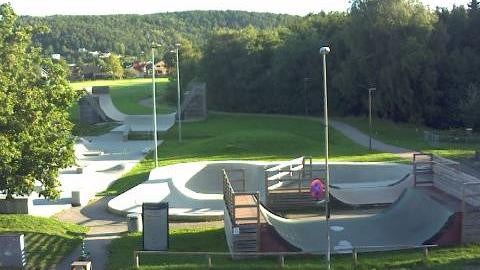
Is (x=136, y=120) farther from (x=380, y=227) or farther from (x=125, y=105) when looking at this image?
(x=380, y=227)

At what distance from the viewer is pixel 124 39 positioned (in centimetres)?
19400

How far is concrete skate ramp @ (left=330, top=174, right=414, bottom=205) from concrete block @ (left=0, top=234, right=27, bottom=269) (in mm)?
11502

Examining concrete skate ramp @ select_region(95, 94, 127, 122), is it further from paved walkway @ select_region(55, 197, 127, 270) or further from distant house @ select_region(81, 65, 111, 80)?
distant house @ select_region(81, 65, 111, 80)

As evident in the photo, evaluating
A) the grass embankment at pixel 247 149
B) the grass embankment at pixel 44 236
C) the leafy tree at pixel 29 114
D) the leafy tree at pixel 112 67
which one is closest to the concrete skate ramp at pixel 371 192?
the grass embankment at pixel 247 149

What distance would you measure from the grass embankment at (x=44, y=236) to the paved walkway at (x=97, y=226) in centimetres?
31

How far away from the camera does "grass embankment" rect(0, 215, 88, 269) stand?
1566cm

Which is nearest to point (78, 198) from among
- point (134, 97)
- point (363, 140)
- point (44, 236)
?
point (44, 236)

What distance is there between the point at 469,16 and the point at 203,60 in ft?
101

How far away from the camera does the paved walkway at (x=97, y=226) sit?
1591 cm

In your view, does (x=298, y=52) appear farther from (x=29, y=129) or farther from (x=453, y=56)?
(x=29, y=129)

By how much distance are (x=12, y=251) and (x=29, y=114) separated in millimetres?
4097

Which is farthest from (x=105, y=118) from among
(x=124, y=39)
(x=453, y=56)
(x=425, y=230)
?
(x=124, y=39)

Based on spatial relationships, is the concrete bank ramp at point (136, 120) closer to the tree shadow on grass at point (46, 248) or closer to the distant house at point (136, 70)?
the tree shadow on grass at point (46, 248)

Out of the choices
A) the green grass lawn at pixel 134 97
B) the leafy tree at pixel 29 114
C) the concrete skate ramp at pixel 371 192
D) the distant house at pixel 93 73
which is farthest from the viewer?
the distant house at pixel 93 73
